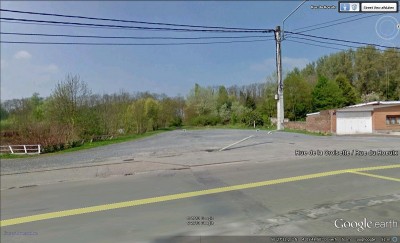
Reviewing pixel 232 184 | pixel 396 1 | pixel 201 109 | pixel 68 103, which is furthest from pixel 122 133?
pixel 396 1

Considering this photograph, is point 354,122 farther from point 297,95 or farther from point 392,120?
point 297,95

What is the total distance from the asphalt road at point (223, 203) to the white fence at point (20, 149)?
1346 cm

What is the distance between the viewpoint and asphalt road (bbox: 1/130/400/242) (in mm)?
3268

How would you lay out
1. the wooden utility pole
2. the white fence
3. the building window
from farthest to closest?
the white fence, the wooden utility pole, the building window

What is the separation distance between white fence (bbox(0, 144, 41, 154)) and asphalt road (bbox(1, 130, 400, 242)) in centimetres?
1346

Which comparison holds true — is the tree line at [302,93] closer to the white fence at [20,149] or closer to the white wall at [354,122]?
the white wall at [354,122]

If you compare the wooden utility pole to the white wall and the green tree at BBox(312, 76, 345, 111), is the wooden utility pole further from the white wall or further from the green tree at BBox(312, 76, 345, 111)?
the white wall

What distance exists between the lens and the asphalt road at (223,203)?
10.7 feet

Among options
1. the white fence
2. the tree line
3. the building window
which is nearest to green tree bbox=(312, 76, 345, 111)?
the tree line

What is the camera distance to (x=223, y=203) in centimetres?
433

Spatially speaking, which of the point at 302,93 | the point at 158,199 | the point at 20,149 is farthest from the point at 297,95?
the point at 20,149

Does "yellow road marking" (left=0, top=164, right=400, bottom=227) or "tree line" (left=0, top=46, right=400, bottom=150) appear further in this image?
"yellow road marking" (left=0, top=164, right=400, bottom=227)

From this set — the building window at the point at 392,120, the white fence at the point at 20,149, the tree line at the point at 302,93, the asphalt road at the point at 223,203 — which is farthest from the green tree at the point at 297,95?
the white fence at the point at 20,149

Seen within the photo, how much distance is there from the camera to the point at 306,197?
14.6 ft
